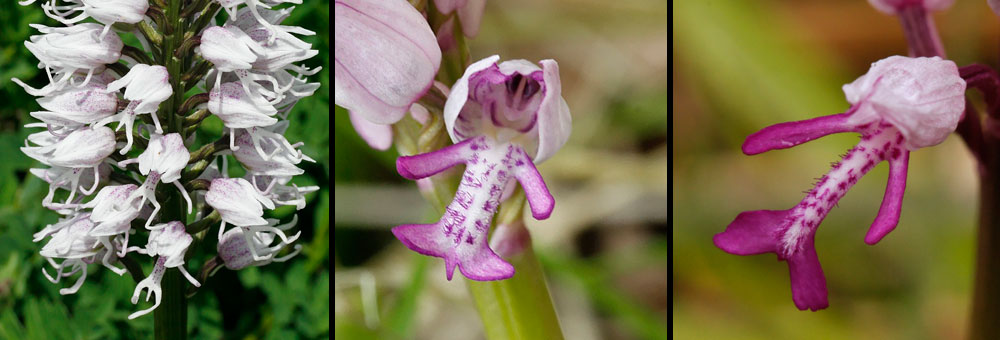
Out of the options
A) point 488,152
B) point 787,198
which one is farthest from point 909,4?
point 787,198

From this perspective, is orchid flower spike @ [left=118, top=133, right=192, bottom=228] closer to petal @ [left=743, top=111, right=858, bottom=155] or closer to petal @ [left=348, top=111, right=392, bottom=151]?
petal @ [left=348, top=111, right=392, bottom=151]

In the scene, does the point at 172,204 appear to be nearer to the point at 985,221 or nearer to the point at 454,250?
→ the point at 454,250

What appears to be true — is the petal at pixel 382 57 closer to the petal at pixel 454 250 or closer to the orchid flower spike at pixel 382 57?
the orchid flower spike at pixel 382 57

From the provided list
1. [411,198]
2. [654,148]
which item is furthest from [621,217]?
[411,198]

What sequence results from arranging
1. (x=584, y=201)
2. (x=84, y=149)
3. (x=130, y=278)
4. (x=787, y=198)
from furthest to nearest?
1. (x=787, y=198)
2. (x=130, y=278)
3. (x=584, y=201)
4. (x=84, y=149)

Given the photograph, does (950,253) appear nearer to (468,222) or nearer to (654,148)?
(654,148)

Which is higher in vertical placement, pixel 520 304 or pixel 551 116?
pixel 551 116

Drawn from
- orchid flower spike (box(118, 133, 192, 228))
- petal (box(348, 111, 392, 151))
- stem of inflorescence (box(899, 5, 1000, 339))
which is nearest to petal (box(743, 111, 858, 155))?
stem of inflorescence (box(899, 5, 1000, 339))
